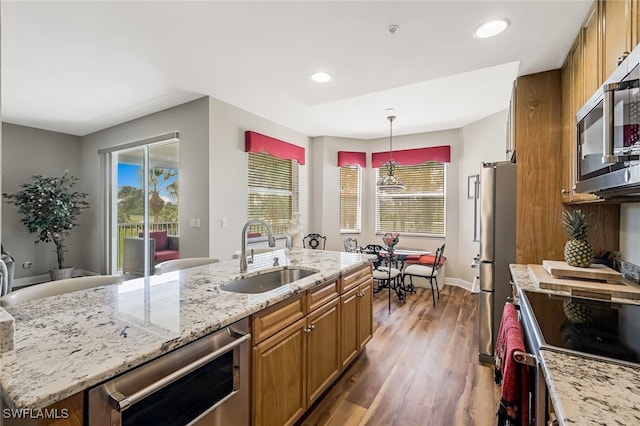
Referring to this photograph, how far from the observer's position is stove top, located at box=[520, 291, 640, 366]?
1035 mm

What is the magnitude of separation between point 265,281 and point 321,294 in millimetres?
483

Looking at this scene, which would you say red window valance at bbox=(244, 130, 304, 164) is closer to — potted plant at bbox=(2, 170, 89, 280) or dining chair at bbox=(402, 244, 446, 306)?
dining chair at bbox=(402, 244, 446, 306)

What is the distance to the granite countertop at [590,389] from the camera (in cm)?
73

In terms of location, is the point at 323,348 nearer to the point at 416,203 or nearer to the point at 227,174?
the point at 227,174

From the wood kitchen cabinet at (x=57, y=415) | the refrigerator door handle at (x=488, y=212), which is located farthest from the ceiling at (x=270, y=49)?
the wood kitchen cabinet at (x=57, y=415)

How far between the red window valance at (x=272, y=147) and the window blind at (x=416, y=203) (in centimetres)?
171

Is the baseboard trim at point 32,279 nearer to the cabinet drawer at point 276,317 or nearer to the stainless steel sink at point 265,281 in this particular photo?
the stainless steel sink at point 265,281

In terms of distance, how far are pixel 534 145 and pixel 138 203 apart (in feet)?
17.1

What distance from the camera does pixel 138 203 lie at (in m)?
4.77

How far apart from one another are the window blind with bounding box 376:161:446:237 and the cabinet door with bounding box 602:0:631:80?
3884mm

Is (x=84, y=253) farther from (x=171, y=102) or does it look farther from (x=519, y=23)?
(x=519, y=23)

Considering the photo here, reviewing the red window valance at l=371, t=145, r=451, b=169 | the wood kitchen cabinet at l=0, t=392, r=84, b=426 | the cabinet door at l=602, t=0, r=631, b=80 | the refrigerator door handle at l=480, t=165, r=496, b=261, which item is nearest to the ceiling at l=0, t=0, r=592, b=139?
the cabinet door at l=602, t=0, r=631, b=80

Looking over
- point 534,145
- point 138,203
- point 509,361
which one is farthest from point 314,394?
point 138,203

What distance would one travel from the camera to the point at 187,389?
1154mm
